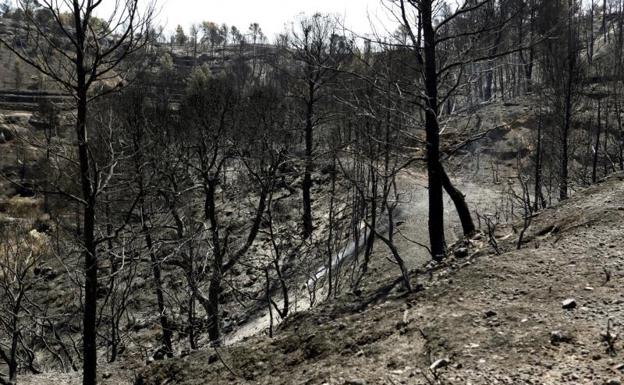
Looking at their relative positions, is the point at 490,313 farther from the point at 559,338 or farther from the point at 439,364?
the point at 439,364

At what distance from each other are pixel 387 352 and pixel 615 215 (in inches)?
155

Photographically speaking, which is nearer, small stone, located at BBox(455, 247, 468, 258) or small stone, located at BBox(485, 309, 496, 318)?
small stone, located at BBox(485, 309, 496, 318)

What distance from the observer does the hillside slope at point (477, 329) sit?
3857mm

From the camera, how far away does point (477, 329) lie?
452 cm

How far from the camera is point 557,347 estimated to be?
154 inches

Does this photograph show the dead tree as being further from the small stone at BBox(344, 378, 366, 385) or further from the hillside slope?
the small stone at BBox(344, 378, 366, 385)

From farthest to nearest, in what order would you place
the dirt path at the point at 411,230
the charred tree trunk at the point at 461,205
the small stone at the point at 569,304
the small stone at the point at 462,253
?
the dirt path at the point at 411,230 → the charred tree trunk at the point at 461,205 → the small stone at the point at 462,253 → the small stone at the point at 569,304

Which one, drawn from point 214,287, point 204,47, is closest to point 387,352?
point 214,287

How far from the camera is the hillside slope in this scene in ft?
12.7

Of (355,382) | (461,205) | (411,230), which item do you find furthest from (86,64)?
(411,230)

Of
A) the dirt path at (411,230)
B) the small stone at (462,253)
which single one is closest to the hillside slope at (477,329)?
the small stone at (462,253)

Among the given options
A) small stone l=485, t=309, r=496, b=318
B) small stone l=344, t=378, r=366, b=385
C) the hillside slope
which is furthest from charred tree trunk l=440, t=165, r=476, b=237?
small stone l=344, t=378, r=366, b=385

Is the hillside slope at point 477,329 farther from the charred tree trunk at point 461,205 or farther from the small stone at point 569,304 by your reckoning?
the charred tree trunk at point 461,205

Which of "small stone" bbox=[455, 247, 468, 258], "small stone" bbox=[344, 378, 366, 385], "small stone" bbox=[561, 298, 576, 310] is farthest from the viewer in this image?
"small stone" bbox=[455, 247, 468, 258]
